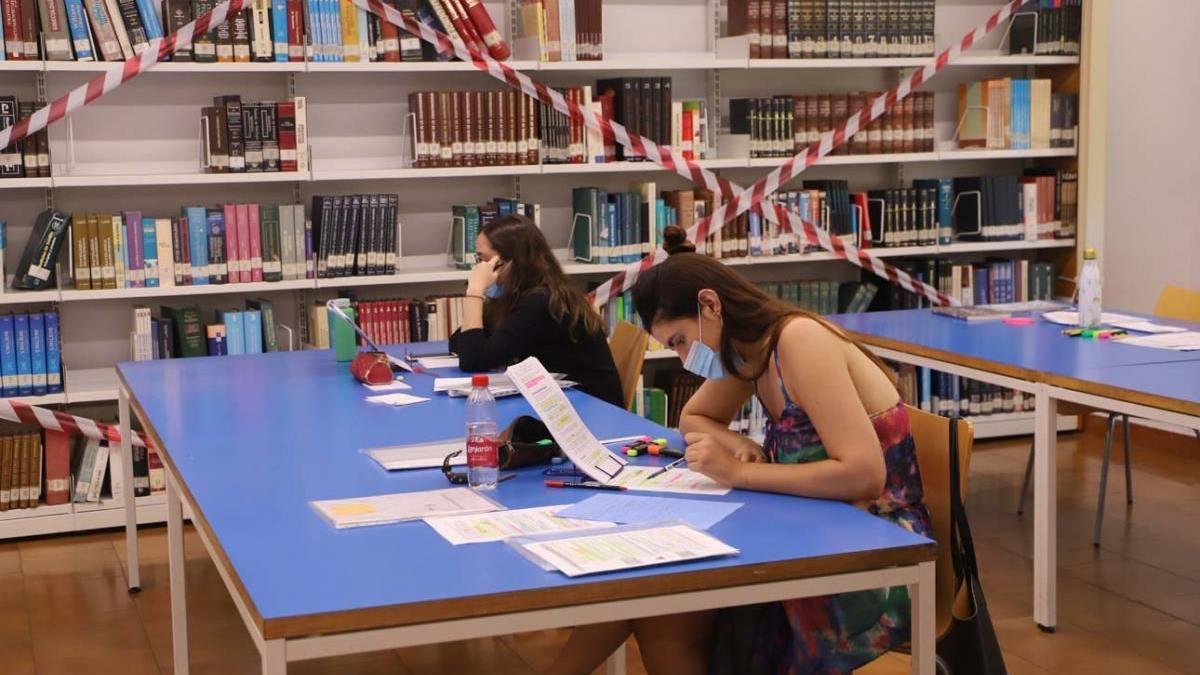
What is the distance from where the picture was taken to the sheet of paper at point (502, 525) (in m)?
2.18

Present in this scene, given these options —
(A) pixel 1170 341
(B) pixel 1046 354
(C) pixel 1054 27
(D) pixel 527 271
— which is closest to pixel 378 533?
(D) pixel 527 271

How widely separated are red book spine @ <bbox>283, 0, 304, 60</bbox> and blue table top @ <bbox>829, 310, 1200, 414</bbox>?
2.16 meters

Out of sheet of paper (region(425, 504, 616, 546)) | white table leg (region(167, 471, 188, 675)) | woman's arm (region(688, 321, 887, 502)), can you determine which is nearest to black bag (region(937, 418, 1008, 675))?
woman's arm (region(688, 321, 887, 502))

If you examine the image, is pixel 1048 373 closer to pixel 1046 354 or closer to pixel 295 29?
pixel 1046 354

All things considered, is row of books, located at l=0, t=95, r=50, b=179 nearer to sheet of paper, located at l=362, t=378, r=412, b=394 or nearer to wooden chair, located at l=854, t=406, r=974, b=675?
sheet of paper, located at l=362, t=378, r=412, b=394

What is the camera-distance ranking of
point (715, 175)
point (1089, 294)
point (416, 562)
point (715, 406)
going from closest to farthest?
1. point (416, 562)
2. point (715, 406)
3. point (1089, 294)
4. point (715, 175)

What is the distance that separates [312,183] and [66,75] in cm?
96

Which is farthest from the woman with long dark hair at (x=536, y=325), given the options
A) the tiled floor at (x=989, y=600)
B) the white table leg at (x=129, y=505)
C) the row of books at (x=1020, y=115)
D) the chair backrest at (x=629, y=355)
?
the row of books at (x=1020, y=115)

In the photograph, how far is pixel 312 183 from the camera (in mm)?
5500

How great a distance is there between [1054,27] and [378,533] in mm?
4928

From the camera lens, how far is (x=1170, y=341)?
13.6 ft

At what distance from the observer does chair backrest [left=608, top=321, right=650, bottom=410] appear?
412 cm

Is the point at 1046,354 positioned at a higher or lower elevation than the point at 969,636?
higher

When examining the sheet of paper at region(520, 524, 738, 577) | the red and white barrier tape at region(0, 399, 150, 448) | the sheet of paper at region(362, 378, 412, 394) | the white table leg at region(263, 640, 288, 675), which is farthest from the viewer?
the red and white barrier tape at region(0, 399, 150, 448)
